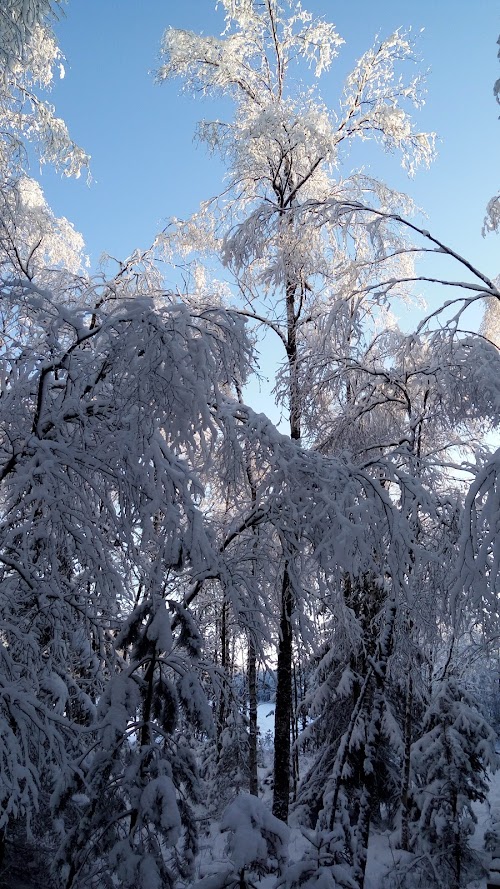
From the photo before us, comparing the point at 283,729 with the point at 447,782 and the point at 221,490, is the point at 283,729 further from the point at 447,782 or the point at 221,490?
the point at 447,782

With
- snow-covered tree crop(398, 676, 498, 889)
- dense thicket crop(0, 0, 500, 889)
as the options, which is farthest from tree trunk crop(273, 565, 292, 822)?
snow-covered tree crop(398, 676, 498, 889)

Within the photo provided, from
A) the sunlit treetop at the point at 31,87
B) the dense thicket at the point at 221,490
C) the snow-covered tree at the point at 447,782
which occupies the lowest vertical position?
the snow-covered tree at the point at 447,782

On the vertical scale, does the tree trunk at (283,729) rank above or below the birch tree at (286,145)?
below

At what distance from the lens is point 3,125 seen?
7035 millimetres

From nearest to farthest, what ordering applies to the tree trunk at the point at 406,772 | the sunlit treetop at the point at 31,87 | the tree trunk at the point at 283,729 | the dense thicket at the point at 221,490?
the dense thicket at the point at 221,490 < the sunlit treetop at the point at 31,87 < the tree trunk at the point at 283,729 < the tree trunk at the point at 406,772

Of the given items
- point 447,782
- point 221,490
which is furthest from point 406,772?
point 221,490

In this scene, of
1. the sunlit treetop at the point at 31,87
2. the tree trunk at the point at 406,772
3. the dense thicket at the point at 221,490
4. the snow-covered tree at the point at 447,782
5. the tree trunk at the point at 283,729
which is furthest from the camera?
the snow-covered tree at the point at 447,782

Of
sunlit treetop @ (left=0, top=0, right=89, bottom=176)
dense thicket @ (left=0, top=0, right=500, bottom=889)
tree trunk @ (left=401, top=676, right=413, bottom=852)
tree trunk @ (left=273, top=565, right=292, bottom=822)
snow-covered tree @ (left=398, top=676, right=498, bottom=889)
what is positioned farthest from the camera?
snow-covered tree @ (left=398, top=676, right=498, bottom=889)

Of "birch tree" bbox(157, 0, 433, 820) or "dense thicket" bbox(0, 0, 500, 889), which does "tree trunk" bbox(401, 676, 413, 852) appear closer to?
"dense thicket" bbox(0, 0, 500, 889)

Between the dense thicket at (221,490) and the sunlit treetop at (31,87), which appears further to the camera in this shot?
the sunlit treetop at (31,87)

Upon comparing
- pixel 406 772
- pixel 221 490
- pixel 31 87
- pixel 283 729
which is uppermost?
pixel 31 87

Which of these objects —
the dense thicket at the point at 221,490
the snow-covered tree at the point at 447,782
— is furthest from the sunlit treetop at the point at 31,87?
the snow-covered tree at the point at 447,782

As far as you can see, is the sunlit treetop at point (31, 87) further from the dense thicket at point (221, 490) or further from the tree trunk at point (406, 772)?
the tree trunk at point (406, 772)

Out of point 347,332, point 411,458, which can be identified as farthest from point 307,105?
point 411,458
